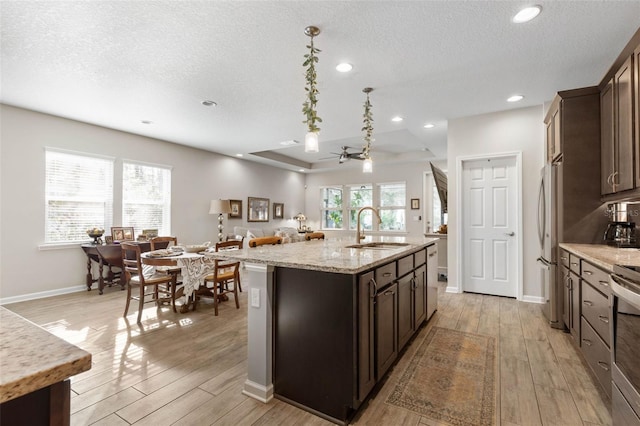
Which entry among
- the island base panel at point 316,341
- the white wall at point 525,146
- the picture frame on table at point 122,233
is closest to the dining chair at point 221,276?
the island base panel at point 316,341

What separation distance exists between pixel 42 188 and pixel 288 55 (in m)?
4.19

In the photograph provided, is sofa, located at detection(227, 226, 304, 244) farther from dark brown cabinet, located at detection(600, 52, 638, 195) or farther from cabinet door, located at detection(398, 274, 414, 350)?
dark brown cabinet, located at detection(600, 52, 638, 195)

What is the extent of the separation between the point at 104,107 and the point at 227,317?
331cm

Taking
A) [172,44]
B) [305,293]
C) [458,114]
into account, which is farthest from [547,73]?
[172,44]

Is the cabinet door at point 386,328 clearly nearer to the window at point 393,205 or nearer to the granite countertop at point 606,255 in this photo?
the granite countertop at point 606,255

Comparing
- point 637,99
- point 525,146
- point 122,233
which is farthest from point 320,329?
point 122,233

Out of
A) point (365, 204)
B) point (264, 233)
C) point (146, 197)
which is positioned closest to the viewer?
point (146, 197)

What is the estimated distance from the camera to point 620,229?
9.00 feet

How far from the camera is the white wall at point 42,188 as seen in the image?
4113mm

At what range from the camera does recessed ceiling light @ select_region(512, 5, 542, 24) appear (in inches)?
86.1

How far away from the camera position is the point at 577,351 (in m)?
2.63

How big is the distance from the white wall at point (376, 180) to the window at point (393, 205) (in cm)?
18

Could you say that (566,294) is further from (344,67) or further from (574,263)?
(344,67)

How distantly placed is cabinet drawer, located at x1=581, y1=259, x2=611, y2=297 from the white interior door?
200cm
